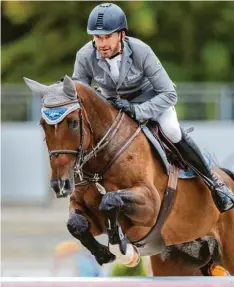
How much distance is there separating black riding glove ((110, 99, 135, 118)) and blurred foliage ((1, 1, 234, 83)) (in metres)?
15.0

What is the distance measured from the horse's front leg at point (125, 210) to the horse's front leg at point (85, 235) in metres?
0.25

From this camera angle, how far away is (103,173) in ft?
24.0

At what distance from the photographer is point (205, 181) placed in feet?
26.5

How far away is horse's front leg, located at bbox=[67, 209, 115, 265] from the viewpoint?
7336 mm

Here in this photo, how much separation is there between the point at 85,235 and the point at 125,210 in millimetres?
409

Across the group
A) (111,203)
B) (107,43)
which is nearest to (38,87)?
(107,43)

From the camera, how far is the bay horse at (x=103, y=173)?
6.90 metres

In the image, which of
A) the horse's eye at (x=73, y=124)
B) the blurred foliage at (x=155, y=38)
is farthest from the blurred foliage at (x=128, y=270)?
the blurred foliage at (x=155, y=38)

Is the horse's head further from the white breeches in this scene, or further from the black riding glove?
the white breeches

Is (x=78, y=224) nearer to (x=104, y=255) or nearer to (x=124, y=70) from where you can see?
(x=104, y=255)

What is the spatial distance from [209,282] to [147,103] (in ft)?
7.60

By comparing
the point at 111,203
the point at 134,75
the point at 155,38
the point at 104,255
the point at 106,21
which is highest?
the point at 106,21

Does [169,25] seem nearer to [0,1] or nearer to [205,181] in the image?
[0,1]

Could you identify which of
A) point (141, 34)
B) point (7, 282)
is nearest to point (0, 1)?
point (141, 34)
